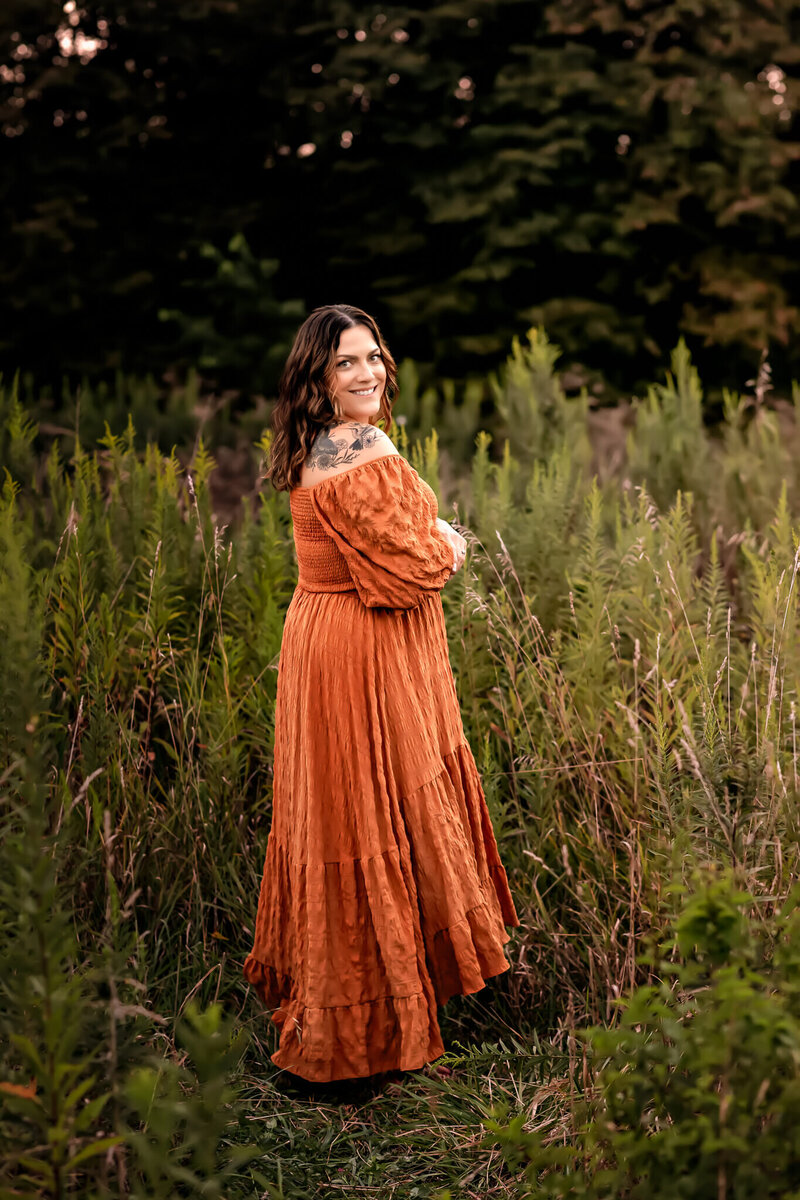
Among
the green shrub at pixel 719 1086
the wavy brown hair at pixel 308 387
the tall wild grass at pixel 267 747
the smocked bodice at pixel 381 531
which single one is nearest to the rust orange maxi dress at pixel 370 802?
the smocked bodice at pixel 381 531

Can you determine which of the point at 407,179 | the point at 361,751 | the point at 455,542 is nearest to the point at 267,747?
the point at 361,751

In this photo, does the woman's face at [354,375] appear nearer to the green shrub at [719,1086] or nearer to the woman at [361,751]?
the woman at [361,751]

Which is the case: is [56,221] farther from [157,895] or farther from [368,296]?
[157,895]

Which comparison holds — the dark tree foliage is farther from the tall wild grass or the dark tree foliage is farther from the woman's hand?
the woman's hand

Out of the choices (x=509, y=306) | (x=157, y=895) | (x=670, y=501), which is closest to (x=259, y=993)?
(x=157, y=895)

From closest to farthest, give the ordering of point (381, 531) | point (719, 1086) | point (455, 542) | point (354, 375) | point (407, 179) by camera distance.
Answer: point (719, 1086), point (381, 531), point (354, 375), point (455, 542), point (407, 179)

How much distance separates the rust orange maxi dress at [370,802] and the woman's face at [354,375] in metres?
0.16

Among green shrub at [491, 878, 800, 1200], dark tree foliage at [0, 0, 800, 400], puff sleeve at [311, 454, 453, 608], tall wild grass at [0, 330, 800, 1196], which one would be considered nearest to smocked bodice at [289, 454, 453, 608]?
puff sleeve at [311, 454, 453, 608]

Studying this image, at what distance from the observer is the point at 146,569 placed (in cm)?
327

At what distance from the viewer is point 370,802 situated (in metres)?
2.25

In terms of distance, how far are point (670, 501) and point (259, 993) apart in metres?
2.97

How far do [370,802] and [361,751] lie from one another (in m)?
0.12

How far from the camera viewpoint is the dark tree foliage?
7.19m

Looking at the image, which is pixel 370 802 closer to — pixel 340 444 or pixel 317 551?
pixel 317 551
